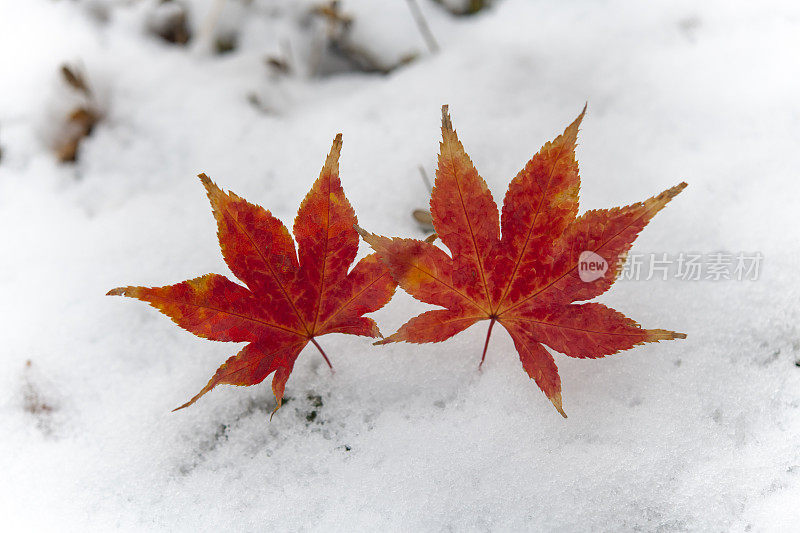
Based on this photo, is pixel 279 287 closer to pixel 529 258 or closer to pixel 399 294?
pixel 399 294

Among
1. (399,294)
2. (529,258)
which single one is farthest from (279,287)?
(529,258)

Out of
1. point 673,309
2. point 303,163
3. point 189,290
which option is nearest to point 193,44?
point 303,163
